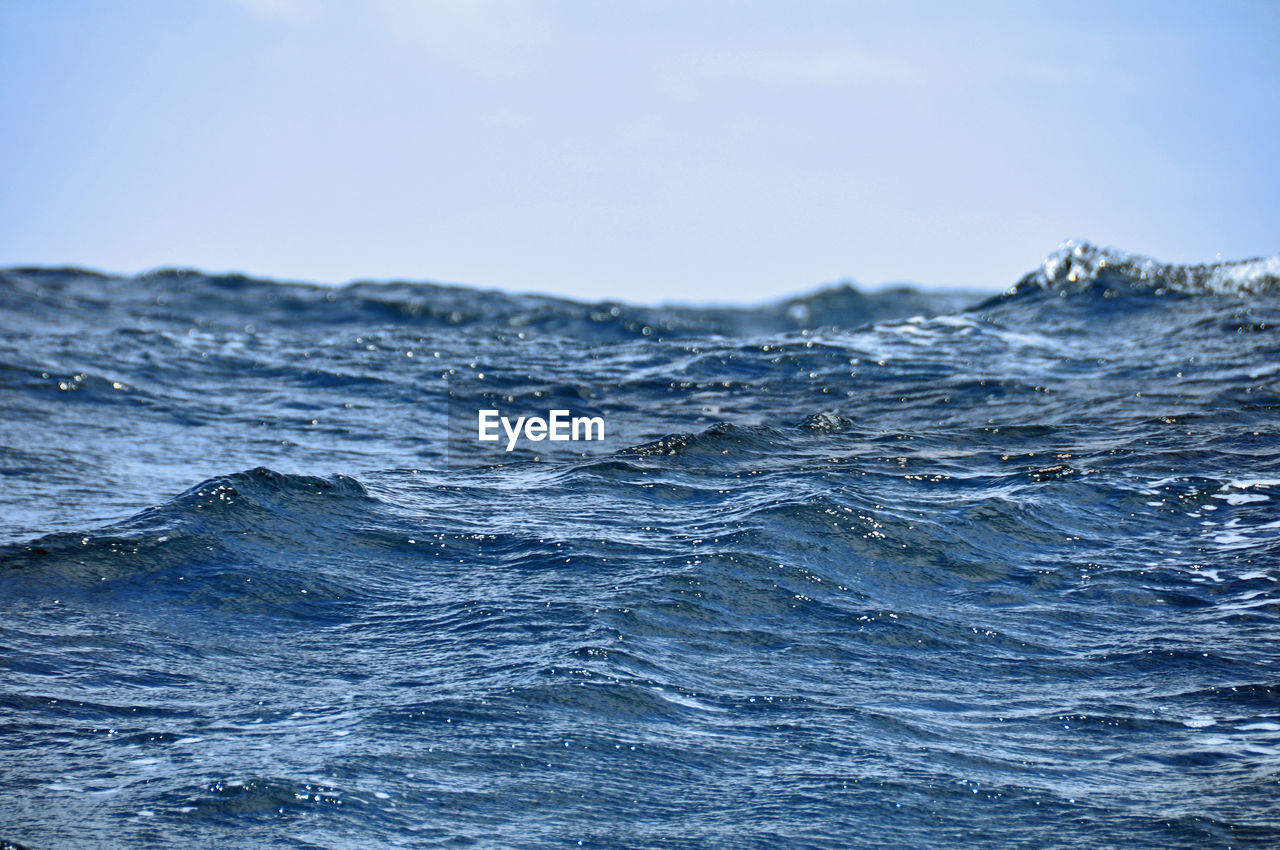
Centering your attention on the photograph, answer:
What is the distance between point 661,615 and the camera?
7.30 meters

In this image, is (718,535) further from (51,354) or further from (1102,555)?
(51,354)

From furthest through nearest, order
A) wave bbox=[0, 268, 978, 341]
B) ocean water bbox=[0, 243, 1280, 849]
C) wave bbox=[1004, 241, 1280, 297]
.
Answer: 1. wave bbox=[0, 268, 978, 341]
2. wave bbox=[1004, 241, 1280, 297]
3. ocean water bbox=[0, 243, 1280, 849]

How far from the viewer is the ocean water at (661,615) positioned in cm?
505

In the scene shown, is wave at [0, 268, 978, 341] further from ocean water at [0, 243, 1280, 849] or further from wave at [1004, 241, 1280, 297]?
ocean water at [0, 243, 1280, 849]

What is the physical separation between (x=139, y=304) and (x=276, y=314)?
152 inches

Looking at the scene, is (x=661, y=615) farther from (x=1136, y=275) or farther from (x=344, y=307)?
(x=344, y=307)

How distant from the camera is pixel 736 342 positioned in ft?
65.9

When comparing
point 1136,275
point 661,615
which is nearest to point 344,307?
point 1136,275

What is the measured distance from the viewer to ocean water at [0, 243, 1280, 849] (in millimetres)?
5051

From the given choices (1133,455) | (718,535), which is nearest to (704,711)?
(718,535)

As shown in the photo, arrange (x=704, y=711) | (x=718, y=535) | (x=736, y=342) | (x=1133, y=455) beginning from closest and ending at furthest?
(x=704, y=711)
(x=718, y=535)
(x=1133, y=455)
(x=736, y=342)

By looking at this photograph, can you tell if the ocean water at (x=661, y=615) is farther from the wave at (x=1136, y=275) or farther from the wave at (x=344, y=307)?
the wave at (x=344, y=307)

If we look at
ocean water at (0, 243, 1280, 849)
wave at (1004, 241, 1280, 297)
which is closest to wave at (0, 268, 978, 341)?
wave at (1004, 241, 1280, 297)

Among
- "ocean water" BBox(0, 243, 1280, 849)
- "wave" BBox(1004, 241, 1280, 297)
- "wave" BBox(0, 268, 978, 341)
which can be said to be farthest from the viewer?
"wave" BBox(0, 268, 978, 341)
